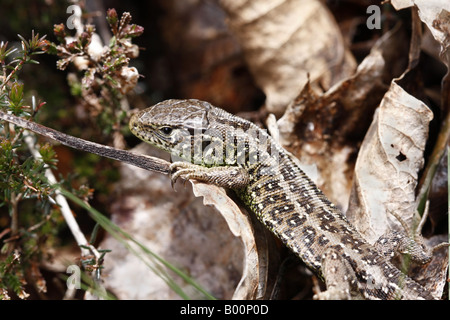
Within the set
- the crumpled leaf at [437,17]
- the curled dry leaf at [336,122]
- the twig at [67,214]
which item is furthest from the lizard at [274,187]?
the crumpled leaf at [437,17]

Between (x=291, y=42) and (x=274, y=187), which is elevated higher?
(x=291, y=42)

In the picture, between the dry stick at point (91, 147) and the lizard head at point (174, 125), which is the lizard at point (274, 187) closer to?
the lizard head at point (174, 125)

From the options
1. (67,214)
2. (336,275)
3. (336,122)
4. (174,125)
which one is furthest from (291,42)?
(67,214)

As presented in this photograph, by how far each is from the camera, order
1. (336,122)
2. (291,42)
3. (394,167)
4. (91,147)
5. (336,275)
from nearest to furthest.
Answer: (91,147)
(336,275)
(394,167)
(336,122)
(291,42)

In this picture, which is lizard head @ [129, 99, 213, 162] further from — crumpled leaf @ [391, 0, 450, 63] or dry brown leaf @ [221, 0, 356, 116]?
crumpled leaf @ [391, 0, 450, 63]

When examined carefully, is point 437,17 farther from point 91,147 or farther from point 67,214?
point 67,214

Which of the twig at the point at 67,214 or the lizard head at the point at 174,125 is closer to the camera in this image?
the twig at the point at 67,214

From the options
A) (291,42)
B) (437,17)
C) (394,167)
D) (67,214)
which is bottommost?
(67,214)

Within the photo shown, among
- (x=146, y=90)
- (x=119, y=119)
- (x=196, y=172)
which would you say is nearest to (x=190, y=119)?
(x=196, y=172)
